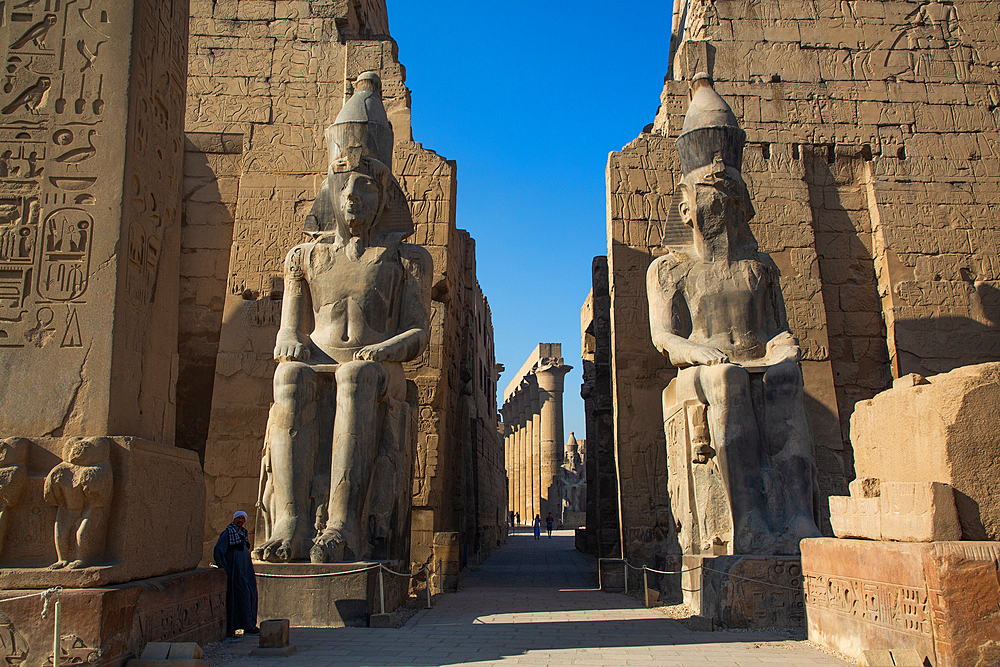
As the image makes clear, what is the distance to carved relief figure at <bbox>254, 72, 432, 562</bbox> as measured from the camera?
4855 mm

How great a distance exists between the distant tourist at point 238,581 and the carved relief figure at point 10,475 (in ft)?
4.65

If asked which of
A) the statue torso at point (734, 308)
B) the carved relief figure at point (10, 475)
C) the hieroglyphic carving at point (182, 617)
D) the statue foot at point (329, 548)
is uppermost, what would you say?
the statue torso at point (734, 308)

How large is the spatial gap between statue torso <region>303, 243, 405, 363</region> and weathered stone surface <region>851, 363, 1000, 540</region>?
3.39 metres

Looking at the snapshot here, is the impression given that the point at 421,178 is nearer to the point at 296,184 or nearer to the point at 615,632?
the point at 296,184

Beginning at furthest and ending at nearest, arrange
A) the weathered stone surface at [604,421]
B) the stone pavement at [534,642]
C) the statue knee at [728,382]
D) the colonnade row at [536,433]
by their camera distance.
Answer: the colonnade row at [536,433]
the weathered stone surface at [604,421]
the statue knee at [728,382]
the stone pavement at [534,642]

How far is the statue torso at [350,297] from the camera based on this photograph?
5.37m

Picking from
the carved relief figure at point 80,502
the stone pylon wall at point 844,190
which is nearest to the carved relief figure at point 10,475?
the carved relief figure at point 80,502

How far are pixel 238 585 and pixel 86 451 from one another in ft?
5.27

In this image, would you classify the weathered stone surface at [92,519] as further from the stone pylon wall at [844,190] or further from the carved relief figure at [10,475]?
the stone pylon wall at [844,190]

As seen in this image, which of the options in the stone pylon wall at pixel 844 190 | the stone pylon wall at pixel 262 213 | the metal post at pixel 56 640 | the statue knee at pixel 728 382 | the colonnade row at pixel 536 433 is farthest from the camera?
the colonnade row at pixel 536 433

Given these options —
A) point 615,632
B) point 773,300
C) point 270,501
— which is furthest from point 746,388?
point 270,501

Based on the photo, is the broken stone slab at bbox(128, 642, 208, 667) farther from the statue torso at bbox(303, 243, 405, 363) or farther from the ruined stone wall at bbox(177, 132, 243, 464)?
the ruined stone wall at bbox(177, 132, 243, 464)

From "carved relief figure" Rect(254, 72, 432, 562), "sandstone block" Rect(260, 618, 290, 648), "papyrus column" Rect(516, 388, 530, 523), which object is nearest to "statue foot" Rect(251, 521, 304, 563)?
"carved relief figure" Rect(254, 72, 432, 562)

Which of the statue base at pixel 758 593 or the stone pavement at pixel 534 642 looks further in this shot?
the statue base at pixel 758 593
